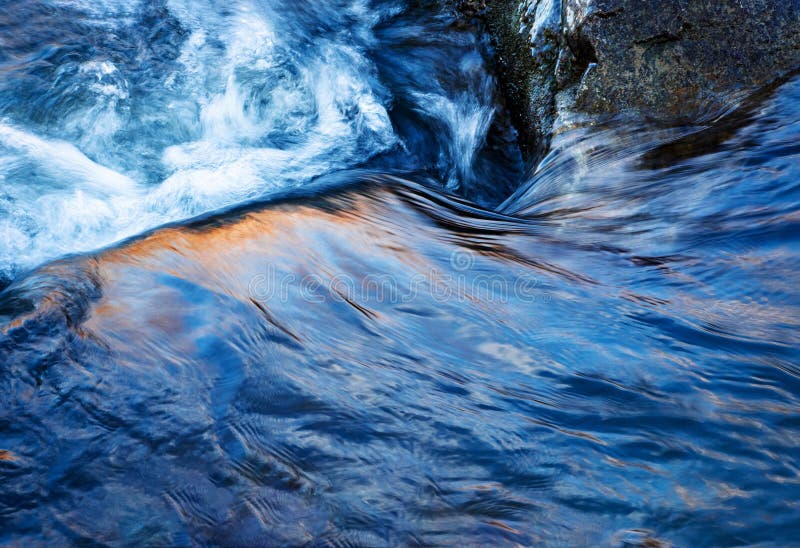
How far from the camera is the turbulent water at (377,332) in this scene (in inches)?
67.6

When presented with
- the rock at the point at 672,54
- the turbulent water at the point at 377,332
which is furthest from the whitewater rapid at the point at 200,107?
the rock at the point at 672,54

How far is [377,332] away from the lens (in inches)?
95.3

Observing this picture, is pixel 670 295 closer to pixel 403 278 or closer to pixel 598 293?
pixel 598 293

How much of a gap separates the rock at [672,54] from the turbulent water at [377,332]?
7.7 inches

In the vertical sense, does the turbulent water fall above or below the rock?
below

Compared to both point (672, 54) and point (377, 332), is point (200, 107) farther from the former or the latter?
point (672, 54)

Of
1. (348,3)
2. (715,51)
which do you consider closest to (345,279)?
(715,51)

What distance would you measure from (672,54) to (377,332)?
2692 mm

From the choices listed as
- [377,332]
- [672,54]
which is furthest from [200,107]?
[672,54]

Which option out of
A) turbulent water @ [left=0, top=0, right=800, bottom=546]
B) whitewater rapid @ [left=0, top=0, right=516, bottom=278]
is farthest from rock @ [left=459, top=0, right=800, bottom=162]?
whitewater rapid @ [left=0, top=0, right=516, bottom=278]

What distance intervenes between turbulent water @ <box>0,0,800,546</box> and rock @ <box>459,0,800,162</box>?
0.64ft

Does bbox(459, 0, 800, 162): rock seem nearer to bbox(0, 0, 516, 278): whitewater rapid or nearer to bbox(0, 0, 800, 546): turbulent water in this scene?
bbox(0, 0, 800, 546): turbulent water

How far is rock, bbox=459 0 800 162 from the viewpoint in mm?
3773

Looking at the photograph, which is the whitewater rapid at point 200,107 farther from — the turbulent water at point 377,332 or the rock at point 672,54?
the rock at point 672,54
